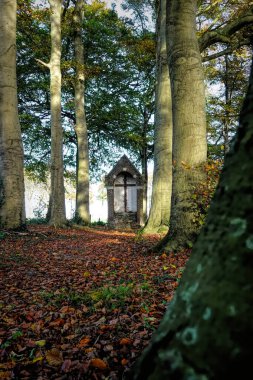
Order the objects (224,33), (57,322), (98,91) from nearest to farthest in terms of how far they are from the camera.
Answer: (57,322), (224,33), (98,91)

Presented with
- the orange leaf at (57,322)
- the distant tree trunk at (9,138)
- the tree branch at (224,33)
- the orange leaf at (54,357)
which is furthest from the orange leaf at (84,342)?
the distant tree trunk at (9,138)

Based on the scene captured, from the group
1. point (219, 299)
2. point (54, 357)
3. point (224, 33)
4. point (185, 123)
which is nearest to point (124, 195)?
point (224, 33)

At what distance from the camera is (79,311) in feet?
10.4

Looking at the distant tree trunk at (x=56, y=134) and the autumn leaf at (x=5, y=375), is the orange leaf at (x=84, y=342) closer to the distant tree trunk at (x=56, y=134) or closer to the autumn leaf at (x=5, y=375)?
the autumn leaf at (x=5, y=375)

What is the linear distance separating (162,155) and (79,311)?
8.01 metres

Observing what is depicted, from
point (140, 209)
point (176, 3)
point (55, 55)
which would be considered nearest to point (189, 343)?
point (176, 3)

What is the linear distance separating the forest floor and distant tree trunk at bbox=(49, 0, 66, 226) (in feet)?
22.7

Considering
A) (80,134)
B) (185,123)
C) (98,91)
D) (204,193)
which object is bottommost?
(204,193)

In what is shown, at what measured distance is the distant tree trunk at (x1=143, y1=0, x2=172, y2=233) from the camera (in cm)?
1008

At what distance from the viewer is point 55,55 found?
1321 cm

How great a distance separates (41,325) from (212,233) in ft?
8.21

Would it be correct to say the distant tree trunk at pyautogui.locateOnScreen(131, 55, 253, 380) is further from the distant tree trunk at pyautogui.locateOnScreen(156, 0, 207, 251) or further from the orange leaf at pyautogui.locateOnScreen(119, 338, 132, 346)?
the distant tree trunk at pyautogui.locateOnScreen(156, 0, 207, 251)

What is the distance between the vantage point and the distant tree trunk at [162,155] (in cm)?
1008

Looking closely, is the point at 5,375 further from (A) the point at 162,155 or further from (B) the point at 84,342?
(A) the point at 162,155
